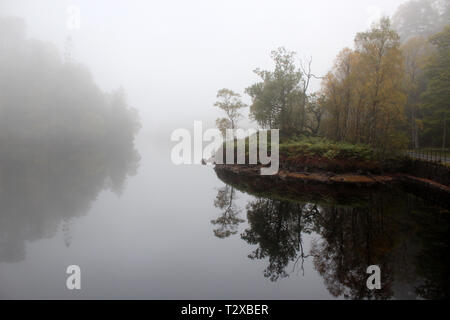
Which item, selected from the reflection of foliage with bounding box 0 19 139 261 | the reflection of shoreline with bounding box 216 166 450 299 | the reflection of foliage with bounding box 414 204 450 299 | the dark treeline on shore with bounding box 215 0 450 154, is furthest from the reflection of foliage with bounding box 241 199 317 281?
the reflection of foliage with bounding box 0 19 139 261

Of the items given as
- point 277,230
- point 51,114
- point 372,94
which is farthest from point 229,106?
point 51,114

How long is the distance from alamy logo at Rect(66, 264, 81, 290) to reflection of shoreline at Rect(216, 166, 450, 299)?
493 centimetres

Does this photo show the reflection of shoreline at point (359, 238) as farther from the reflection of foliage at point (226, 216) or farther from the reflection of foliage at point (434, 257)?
the reflection of foliage at point (226, 216)

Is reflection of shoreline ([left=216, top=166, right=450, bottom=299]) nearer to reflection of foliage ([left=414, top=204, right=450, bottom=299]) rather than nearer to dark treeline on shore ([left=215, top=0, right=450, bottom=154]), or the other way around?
reflection of foliage ([left=414, top=204, right=450, bottom=299])

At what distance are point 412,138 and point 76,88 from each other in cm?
7135

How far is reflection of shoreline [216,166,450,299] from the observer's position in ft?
18.5

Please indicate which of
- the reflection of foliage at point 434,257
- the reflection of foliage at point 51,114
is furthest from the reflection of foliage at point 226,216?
the reflection of foliage at point 51,114

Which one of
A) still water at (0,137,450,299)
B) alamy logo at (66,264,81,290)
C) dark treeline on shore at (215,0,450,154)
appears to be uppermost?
dark treeline on shore at (215,0,450,154)

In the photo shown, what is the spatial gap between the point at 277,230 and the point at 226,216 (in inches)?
127

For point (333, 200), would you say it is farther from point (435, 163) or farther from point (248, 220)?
point (435, 163)

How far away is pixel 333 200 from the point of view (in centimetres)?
1289

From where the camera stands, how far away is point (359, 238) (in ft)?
26.1

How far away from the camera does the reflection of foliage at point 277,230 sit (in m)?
7.17
